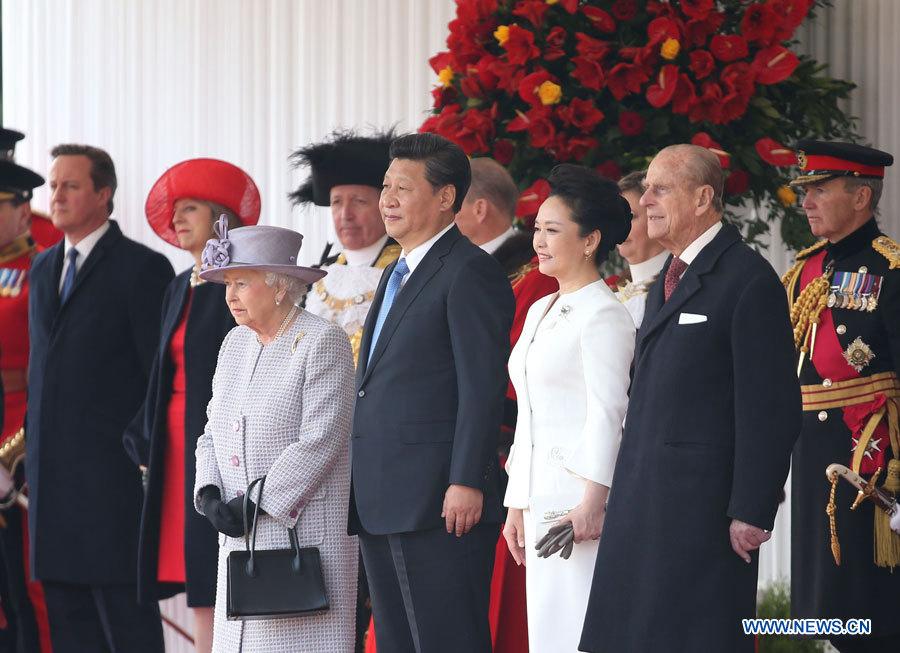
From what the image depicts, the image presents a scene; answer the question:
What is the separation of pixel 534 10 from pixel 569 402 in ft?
6.21

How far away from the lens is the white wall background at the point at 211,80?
6.36m

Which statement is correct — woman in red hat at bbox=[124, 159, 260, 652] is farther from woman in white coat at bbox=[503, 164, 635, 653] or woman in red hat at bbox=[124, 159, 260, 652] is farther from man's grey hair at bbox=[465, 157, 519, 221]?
woman in white coat at bbox=[503, 164, 635, 653]

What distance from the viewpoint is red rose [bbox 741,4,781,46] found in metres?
4.70

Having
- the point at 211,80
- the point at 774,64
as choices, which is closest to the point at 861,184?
the point at 774,64

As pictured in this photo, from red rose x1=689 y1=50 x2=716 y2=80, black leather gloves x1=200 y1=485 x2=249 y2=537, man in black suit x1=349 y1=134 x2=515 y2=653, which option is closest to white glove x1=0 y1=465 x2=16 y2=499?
black leather gloves x1=200 y1=485 x2=249 y2=537

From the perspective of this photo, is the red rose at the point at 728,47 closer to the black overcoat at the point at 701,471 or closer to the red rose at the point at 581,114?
the red rose at the point at 581,114

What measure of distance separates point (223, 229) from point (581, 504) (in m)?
1.38

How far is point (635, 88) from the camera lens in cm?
468

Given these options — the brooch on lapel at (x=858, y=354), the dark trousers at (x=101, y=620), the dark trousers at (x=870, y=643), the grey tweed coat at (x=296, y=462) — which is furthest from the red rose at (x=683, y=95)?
the dark trousers at (x=101, y=620)

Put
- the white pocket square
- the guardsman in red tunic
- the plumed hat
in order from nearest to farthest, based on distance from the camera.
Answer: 1. the white pocket square
2. the plumed hat
3. the guardsman in red tunic

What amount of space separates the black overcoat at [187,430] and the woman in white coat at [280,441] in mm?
729

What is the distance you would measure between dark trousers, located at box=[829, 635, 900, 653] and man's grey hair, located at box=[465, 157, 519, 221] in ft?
5.67

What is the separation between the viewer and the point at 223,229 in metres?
4.00

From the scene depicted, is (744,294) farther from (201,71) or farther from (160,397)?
(201,71)
